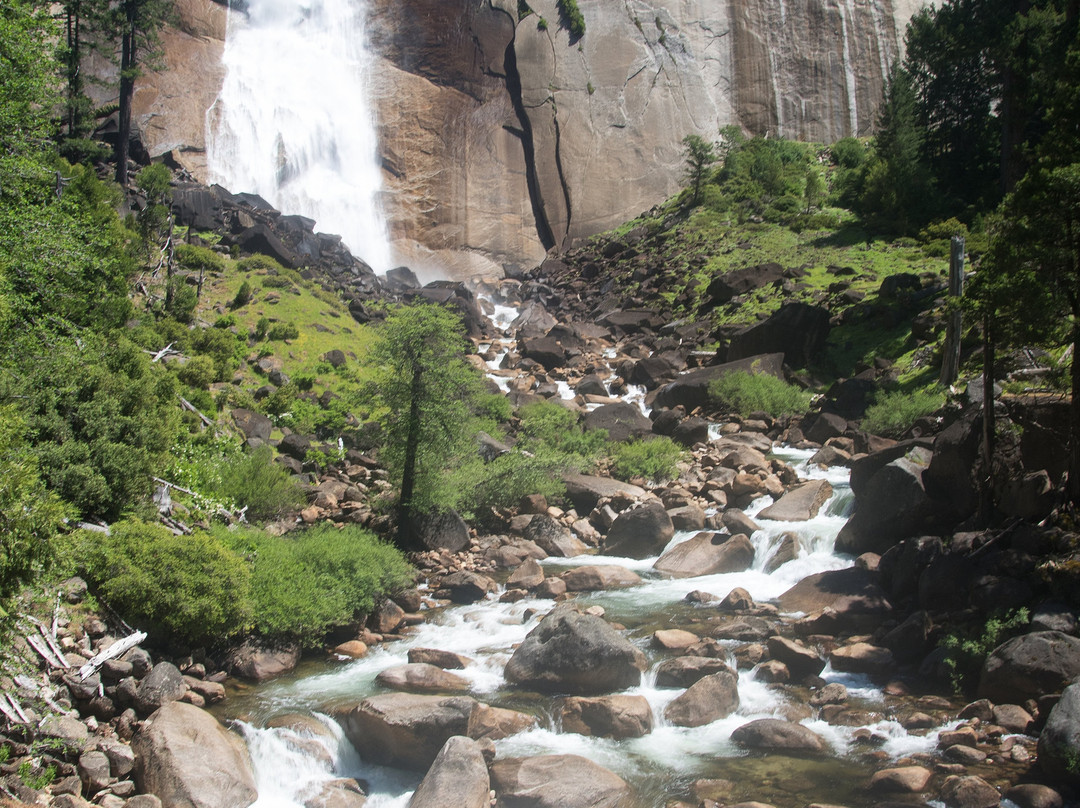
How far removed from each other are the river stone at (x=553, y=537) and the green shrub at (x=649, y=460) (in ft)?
13.0

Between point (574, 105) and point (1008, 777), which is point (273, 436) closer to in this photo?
point (1008, 777)

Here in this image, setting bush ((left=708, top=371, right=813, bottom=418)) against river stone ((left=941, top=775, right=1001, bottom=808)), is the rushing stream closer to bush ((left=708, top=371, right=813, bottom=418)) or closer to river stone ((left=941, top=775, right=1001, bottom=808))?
river stone ((left=941, top=775, right=1001, bottom=808))

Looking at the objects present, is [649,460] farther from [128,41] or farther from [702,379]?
[128,41]

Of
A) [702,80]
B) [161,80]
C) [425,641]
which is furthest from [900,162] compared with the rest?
[161,80]

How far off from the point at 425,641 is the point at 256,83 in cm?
4643

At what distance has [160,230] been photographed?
30.9 metres

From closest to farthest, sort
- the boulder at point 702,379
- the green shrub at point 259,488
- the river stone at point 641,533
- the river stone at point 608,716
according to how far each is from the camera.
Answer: the river stone at point 608,716
the green shrub at point 259,488
the river stone at point 641,533
the boulder at point 702,379

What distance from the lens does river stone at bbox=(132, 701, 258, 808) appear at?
29.4 feet

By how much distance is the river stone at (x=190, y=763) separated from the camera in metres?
8.96

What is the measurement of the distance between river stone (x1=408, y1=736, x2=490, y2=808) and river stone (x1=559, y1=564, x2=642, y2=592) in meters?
6.81

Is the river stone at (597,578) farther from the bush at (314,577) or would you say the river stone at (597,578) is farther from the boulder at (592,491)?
the boulder at (592,491)

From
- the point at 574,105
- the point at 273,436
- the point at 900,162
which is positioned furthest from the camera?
the point at 574,105

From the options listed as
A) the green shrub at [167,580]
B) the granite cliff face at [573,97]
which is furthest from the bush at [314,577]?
the granite cliff face at [573,97]

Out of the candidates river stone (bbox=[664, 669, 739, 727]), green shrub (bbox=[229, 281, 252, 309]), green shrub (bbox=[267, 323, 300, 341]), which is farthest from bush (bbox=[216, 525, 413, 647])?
green shrub (bbox=[229, 281, 252, 309])
